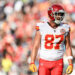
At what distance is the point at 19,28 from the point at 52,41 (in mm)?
3462

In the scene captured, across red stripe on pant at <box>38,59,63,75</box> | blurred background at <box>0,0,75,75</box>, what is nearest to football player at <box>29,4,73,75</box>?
red stripe on pant at <box>38,59,63,75</box>

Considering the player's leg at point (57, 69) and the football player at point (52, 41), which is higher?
the football player at point (52, 41)

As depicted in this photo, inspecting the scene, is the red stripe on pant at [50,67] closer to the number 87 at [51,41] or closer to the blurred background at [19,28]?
the number 87 at [51,41]

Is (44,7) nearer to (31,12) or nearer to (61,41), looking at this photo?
(31,12)

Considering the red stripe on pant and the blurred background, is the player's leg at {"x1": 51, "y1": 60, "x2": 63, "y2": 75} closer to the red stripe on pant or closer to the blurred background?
the red stripe on pant

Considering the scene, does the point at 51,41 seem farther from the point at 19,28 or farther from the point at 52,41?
the point at 19,28

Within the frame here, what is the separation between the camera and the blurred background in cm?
634

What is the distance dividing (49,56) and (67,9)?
10.8 feet

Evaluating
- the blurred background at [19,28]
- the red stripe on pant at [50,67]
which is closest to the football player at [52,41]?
the red stripe on pant at [50,67]

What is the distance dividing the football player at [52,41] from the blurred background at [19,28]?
9.96 ft

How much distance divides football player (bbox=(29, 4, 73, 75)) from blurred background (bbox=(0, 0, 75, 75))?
9.96ft

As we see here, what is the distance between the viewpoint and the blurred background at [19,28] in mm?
6336

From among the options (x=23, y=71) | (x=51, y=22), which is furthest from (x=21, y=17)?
(x=51, y=22)

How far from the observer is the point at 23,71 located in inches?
253
